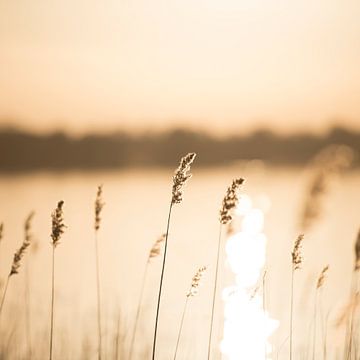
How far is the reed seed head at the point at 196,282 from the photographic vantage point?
1.67 meters

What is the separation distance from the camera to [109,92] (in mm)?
1833

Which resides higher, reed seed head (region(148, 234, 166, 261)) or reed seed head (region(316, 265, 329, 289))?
reed seed head (region(148, 234, 166, 261))

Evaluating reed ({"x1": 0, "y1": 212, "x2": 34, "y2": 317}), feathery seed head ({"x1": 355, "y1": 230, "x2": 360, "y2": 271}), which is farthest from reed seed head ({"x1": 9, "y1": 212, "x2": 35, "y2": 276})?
feathery seed head ({"x1": 355, "y1": 230, "x2": 360, "y2": 271})

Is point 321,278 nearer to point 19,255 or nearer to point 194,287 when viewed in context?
point 194,287

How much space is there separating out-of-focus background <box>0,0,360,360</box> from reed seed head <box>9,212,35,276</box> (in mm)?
49

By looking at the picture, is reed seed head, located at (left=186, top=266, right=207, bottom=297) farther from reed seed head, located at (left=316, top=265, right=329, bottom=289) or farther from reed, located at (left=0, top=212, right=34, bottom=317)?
reed, located at (left=0, top=212, right=34, bottom=317)

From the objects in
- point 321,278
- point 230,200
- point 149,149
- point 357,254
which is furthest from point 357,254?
point 149,149

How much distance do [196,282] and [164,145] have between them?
0.40m

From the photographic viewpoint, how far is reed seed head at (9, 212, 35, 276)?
1.62 m

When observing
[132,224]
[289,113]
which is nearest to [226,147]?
[289,113]

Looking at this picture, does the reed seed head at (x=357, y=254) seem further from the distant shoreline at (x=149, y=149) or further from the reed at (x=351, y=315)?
the distant shoreline at (x=149, y=149)

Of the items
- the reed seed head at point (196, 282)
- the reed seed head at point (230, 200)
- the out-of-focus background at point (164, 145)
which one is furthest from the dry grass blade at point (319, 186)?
the reed seed head at point (196, 282)

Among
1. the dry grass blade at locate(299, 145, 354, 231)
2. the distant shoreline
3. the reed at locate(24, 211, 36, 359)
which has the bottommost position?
the reed at locate(24, 211, 36, 359)

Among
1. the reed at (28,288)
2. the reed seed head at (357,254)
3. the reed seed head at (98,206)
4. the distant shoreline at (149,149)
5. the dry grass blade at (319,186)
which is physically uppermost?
the distant shoreline at (149,149)
